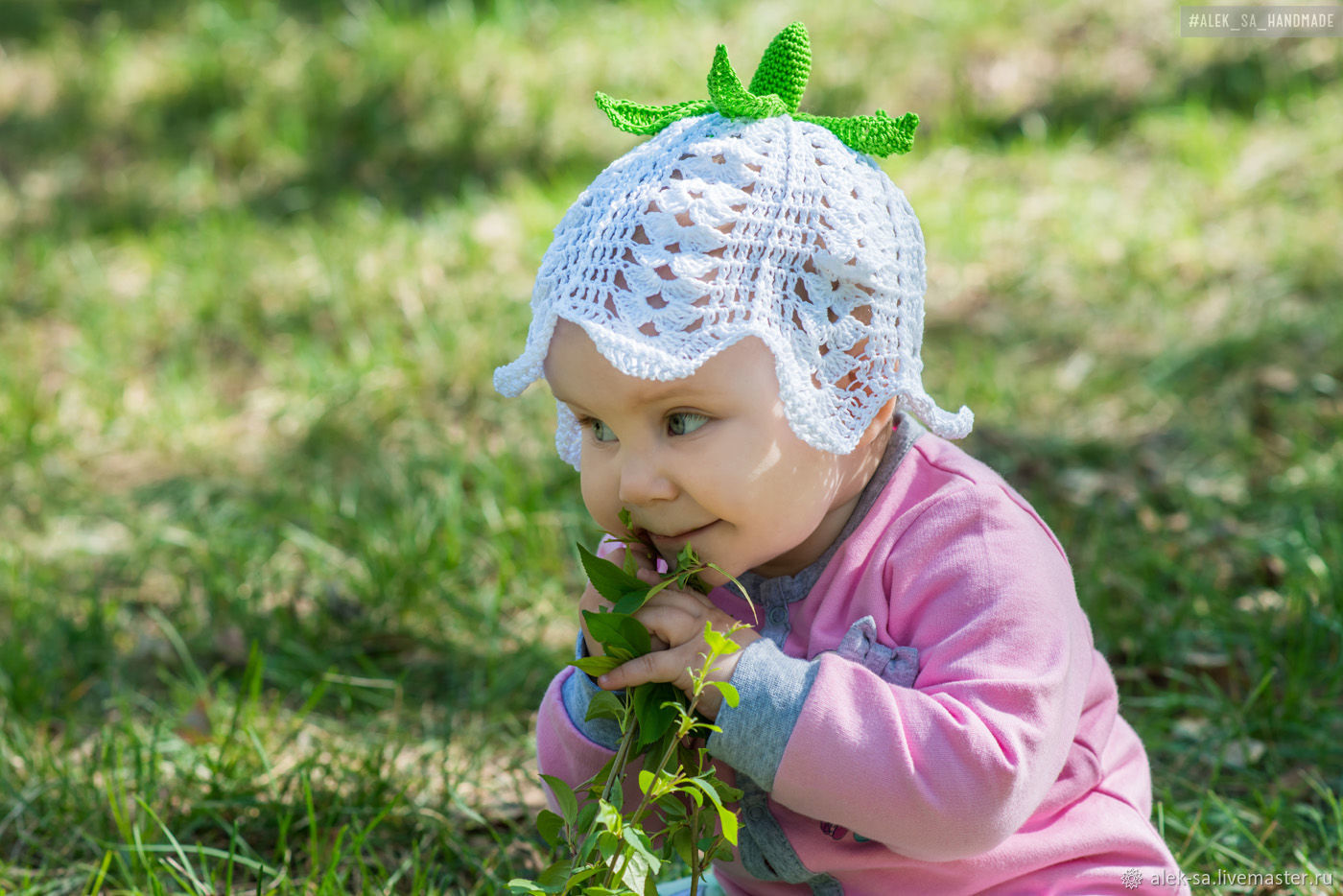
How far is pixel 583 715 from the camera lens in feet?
6.13

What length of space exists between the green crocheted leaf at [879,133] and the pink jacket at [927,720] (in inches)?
16.2

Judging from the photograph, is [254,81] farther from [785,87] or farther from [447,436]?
→ [785,87]

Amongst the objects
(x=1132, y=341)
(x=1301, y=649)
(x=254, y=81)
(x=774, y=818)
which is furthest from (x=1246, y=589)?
(x=254, y=81)

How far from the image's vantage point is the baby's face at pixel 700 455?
5.29ft

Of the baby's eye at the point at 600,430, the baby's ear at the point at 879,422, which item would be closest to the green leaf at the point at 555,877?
the baby's eye at the point at 600,430

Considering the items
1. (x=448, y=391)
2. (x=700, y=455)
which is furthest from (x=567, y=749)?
(x=448, y=391)

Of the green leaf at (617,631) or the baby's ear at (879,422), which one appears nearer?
the green leaf at (617,631)

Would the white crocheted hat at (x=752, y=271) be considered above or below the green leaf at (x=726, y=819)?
above

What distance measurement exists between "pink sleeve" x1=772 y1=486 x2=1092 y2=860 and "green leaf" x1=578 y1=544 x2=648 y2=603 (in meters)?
0.26

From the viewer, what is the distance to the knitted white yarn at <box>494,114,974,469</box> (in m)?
1.60

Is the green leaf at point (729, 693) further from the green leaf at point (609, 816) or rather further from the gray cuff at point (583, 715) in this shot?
the gray cuff at point (583, 715)

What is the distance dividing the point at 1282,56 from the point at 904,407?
16.5 feet

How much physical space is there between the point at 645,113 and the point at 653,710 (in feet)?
2.88

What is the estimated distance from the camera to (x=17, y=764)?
2494 mm
